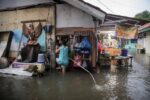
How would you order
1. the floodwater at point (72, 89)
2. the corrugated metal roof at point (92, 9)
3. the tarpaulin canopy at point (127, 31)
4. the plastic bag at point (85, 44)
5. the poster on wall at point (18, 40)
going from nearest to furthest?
the floodwater at point (72, 89) < the corrugated metal roof at point (92, 9) < the plastic bag at point (85, 44) < the poster on wall at point (18, 40) < the tarpaulin canopy at point (127, 31)

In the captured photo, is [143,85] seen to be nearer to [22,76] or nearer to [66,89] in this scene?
[66,89]

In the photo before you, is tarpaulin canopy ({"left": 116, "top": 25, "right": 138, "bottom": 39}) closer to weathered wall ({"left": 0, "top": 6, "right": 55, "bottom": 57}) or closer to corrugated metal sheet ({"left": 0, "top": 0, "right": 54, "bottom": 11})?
weathered wall ({"left": 0, "top": 6, "right": 55, "bottom": 57})

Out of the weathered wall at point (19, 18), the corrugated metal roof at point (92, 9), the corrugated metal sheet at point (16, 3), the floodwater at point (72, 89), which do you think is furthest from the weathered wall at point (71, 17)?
the floodwater at point (72, 89)

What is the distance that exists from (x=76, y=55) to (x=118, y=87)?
4.28m

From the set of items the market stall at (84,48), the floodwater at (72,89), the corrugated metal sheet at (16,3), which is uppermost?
the corrugated metal sheet at (16,3)

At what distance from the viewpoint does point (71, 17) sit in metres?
11.9

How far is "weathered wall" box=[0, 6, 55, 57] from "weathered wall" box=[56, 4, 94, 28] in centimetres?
46

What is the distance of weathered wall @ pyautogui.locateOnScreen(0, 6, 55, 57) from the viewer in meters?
12.4

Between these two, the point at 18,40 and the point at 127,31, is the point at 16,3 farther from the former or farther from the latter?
the point at 127,31

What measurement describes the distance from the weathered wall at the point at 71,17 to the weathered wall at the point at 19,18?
46cm

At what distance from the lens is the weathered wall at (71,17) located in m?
11.5

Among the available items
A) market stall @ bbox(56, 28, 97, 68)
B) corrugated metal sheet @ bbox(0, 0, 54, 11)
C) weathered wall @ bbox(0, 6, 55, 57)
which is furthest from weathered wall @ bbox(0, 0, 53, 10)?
market stall @ bbox(56, 28, 97, 68)

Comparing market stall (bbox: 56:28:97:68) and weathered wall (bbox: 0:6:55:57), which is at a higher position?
weathered wall (bbox: 0:6:55:57)

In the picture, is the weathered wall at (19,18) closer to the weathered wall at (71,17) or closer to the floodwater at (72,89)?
the weathered wall at (71,17)
